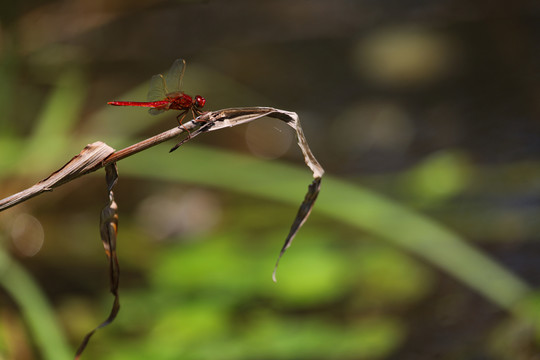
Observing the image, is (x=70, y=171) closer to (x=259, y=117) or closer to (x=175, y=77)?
(x=259, y=117)

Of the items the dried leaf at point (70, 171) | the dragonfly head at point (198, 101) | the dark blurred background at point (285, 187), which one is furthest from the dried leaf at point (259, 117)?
the dark blurred background at point (285, 187)

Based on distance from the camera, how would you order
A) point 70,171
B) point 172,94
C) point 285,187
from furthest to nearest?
1. point 285,187
2. point 172,94
3. point 70,171

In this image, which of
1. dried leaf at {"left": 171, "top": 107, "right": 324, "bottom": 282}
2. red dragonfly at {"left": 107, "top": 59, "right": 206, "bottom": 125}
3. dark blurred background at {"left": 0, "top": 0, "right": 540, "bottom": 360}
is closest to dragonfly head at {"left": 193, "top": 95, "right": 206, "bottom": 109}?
red dragonfly at {"left": 107, "top": 59, "right": 206, "bottom": 125}

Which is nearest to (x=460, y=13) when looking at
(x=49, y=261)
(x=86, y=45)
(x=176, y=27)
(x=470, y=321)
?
(x=176, y=27)

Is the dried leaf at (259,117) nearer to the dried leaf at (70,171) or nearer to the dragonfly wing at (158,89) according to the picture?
the dried leaf at (70,171)

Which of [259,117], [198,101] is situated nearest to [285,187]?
[198,101]

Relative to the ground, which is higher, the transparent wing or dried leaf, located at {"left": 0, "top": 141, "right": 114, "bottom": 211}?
dried leaf, located at {"left": 0, "top": 141, "right": 114, "bottom": 211}

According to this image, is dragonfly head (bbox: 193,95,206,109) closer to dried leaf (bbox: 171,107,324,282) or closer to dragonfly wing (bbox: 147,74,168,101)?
dragonfly wing (bbox: 147,74,168,101)

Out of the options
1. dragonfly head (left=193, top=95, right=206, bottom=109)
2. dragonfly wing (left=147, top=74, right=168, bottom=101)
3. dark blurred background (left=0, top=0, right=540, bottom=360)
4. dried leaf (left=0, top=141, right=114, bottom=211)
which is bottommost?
dark blurred background (left=0, top=0, right=540, bottom=360)
